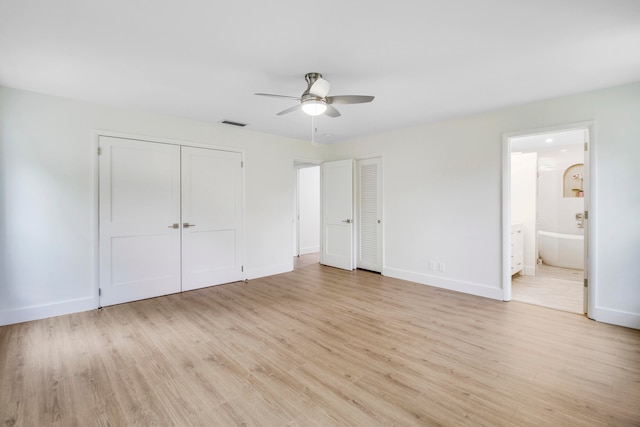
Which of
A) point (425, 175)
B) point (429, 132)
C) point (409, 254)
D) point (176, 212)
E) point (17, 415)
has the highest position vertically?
point (429, 132)

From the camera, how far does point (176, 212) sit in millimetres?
4219

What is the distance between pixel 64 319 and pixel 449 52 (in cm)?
481

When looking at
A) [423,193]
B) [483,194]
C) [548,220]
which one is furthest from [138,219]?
[548,220]

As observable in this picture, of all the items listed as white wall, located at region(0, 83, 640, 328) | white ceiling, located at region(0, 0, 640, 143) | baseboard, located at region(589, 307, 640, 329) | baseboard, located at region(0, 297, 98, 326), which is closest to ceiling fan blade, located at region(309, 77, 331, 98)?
white ceiling, located at region(0, 0, 640, 143)

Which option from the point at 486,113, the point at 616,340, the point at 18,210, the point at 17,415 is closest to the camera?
the point at 17,415

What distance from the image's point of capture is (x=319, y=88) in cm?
263

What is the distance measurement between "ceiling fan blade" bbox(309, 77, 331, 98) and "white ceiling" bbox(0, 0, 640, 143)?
18 cm

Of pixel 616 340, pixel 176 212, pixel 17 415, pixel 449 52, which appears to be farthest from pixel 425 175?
pixel 17 415

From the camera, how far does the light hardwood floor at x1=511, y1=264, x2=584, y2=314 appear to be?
3736 millimetres

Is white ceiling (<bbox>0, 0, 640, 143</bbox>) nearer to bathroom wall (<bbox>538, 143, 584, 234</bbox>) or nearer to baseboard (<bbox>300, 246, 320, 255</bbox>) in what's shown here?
bathroom wall (<bbox>538, 143, 584, 234</bbox>)

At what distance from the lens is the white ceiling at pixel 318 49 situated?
6.17 ft

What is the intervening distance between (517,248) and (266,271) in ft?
14.6

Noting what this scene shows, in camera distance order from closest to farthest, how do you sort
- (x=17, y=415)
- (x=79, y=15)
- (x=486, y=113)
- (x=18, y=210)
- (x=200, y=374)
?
1. (x=17, y=415)
2. (x=79, y=15)
3. (x=200, y=374)
4. (x=18, y=210)
5. (x=486, y=113)

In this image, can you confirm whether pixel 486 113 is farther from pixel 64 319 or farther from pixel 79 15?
pixel 64 319
